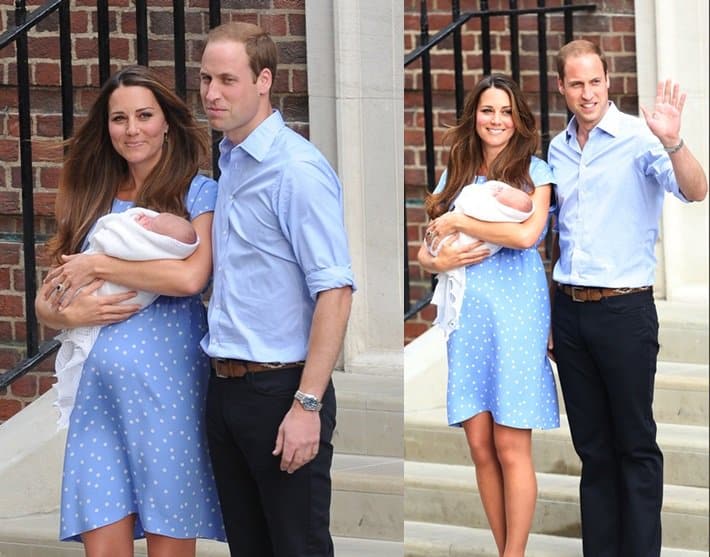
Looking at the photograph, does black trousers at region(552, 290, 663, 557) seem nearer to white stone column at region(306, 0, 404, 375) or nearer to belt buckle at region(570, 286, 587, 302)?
belt buckle at region(570, 286, 587, 302)

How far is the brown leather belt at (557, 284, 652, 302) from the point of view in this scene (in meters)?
3.37

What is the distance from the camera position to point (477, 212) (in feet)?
11.1

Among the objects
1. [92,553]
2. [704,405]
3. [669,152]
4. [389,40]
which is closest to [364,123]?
[389,40]

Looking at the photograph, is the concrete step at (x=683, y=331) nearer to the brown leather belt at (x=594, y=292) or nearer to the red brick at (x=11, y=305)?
the brown leather belt at (x=594, y=292)

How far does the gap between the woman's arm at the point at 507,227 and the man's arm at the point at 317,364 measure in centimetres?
92

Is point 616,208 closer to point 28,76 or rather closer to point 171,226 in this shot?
point 171,226

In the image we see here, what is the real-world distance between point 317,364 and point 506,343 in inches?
40.7

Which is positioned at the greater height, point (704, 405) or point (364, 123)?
point (364, 123)

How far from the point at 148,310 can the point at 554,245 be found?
4.14 ft

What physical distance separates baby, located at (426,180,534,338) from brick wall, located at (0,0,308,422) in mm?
704

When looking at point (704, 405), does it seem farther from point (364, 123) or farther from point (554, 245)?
point (364, 123)

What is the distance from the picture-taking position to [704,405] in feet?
12.4

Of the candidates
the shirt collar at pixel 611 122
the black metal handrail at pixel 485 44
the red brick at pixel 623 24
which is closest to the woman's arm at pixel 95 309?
the shirt collar at pixel 611 122

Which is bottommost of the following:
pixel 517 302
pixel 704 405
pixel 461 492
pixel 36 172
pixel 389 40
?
pixel 461 492
